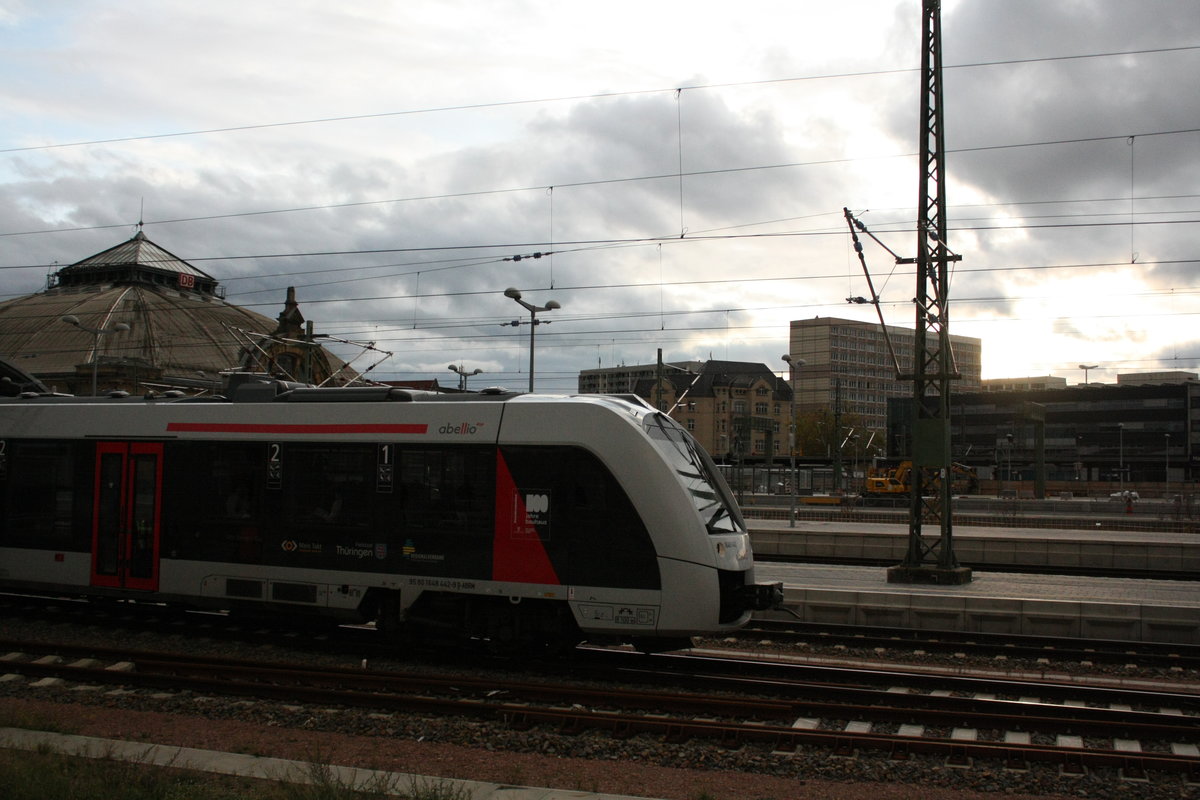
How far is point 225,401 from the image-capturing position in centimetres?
1395

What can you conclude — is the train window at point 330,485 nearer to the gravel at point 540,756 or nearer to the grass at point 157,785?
the gravel at point 540,756

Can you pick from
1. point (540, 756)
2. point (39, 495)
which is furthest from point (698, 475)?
point (39, 495)

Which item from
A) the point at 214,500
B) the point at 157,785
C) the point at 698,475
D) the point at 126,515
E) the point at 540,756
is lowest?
the point at 540,756

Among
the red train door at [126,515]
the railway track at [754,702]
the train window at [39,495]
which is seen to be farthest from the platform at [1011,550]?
the train window at [39,495]

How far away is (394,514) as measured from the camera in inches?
472

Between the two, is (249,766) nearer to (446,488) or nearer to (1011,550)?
(446,488)

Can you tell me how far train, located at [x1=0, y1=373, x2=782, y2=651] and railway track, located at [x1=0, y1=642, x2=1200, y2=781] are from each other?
866 mm

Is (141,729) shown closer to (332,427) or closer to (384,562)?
(384,562)

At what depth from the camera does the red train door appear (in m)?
13.6

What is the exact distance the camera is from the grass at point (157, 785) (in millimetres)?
6691

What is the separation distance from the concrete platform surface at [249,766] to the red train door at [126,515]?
4.88m

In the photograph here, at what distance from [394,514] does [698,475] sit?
3832mm

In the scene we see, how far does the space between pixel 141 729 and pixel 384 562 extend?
11.3 feet

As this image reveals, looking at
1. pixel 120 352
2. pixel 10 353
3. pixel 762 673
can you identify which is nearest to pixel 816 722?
pixel 762 673
